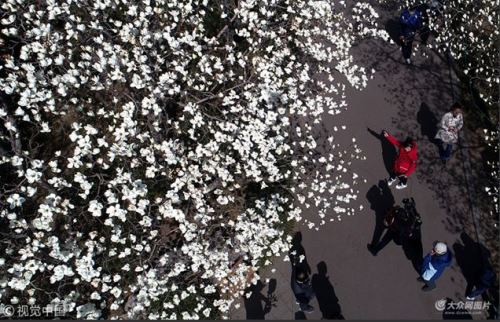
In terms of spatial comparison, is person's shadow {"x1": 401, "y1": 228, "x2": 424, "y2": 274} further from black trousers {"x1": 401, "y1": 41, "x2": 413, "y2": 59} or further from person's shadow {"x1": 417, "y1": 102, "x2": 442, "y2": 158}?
black trousers {"x1": 401, "y1": 41, "x2": 413, "y2": 59}

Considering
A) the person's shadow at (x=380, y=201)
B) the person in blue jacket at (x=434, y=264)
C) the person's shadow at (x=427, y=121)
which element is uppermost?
the person's shadow at (x=427, y=121)

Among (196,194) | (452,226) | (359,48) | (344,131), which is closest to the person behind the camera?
(196,194)

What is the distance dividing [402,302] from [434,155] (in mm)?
4260

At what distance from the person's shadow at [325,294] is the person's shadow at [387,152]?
131 inches

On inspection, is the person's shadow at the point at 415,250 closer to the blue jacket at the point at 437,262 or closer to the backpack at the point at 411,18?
the blue jacket at the point at 437,262

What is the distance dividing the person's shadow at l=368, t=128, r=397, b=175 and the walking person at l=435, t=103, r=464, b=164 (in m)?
1.18

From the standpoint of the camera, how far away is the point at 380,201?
10.0 meters

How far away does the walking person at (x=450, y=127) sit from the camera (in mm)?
9648

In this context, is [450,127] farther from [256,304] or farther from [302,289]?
[256,304]

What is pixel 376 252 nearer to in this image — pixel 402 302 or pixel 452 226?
pixel 402 302

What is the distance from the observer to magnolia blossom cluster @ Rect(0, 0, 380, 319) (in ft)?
22.4

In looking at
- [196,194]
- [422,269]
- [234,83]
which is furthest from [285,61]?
[422,269]

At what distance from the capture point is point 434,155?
429 inches

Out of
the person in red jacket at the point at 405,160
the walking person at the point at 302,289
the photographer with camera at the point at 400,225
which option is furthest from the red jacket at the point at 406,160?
the walking person at the point at 302,289
